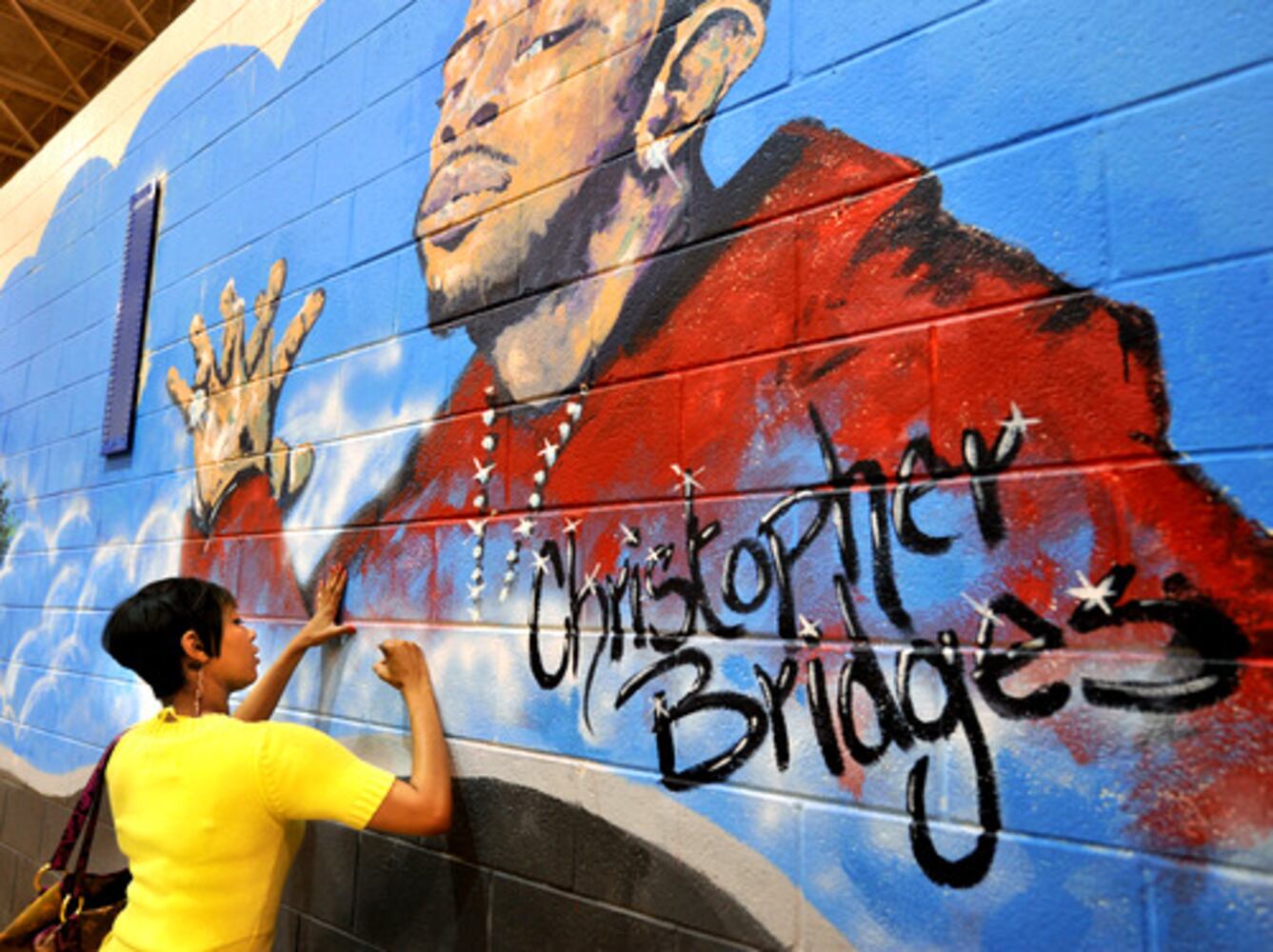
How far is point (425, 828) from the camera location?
171 centimetres

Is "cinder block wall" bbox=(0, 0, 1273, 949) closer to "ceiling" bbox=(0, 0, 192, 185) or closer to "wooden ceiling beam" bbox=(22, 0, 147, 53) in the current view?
"wooden ceiling beam" bbox=(22, 0, 147, 53)

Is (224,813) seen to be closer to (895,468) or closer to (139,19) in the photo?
(895,468)

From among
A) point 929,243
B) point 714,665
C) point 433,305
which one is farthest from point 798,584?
point 433,305

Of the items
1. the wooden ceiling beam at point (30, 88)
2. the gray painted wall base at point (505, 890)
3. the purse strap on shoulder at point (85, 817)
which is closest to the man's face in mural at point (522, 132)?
the gray painted wall base at point (505, 890)

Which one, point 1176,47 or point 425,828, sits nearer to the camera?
point 1176,47

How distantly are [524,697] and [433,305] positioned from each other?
94 centimetres

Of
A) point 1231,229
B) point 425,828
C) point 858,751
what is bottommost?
point 425,828

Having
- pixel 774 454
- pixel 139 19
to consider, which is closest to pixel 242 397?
pixel 774 454

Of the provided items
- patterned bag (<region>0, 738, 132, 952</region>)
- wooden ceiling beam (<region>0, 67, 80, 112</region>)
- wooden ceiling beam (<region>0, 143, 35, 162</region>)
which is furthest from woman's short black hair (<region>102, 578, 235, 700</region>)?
wooden ceiling beam (<region>0, 143, 35, 162</region>)

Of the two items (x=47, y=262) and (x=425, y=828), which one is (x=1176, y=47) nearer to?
(x=425, y=828)

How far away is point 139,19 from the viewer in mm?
7055

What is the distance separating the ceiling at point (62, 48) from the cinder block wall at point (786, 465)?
19.3ft

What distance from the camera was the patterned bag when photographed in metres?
1.87

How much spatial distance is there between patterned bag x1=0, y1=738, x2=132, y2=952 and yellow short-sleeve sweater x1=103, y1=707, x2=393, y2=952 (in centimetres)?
21
